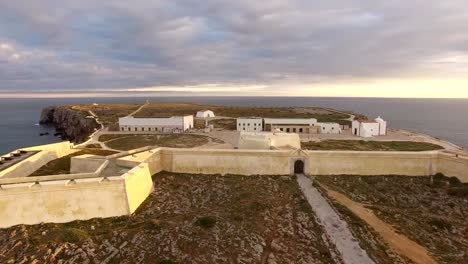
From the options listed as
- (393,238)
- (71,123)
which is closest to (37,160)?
(393,238)

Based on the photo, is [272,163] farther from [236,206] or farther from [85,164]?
[85,164]

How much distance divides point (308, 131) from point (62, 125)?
60144 millimetres

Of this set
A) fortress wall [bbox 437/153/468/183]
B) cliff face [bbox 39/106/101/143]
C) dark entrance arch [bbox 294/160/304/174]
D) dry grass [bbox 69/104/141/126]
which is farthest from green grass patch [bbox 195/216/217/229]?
dry grass [bbox 69/104/141/126]

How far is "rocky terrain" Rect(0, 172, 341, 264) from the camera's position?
15312 mm

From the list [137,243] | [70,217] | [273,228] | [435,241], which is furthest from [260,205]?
[70,217]

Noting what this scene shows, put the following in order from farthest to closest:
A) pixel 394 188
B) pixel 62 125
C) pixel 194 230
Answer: pixel 62 125
pixel 394 188
pixel 194 230

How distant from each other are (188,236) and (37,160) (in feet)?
53.2

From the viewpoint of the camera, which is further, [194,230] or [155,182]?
[155,182]

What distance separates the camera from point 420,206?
22.6 m

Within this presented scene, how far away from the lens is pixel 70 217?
18.7 meters

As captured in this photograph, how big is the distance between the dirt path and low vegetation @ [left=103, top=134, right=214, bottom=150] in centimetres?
2664

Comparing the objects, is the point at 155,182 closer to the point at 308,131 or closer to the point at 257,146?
the point at 257,146

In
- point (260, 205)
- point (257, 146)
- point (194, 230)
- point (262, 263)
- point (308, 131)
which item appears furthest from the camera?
point (308, 131)

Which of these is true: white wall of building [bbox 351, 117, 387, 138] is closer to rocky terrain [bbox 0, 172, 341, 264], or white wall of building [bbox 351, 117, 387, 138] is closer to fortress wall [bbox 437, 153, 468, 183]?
fortress wall [bbox 437, 153, 468, 183]
